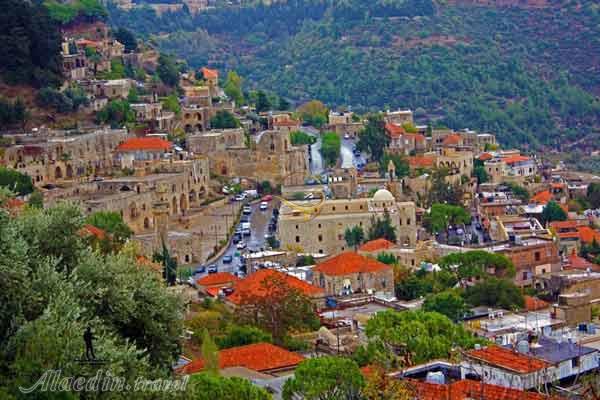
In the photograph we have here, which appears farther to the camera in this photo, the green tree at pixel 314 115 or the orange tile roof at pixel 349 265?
the green tree at pixel 314 115

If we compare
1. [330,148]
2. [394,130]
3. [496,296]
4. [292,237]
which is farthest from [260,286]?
[394,130]

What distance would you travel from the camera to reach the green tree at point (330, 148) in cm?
5872

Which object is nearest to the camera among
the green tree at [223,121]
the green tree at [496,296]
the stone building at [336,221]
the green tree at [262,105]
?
the green tree at [496,296]

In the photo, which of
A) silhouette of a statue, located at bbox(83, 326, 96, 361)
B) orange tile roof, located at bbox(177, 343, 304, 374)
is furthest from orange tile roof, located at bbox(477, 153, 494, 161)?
silhouette of a statue, located at bbox(83, 326, 96, 361)

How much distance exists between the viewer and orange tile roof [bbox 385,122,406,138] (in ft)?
202

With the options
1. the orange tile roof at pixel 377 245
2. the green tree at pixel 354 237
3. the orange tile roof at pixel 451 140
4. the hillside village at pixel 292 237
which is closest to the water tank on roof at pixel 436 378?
the hillside village at pixel 292 237

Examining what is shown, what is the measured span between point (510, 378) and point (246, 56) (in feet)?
369

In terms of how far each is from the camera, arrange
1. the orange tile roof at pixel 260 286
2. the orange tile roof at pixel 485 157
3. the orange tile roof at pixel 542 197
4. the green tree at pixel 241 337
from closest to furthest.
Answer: the green tree at pixel 241 337, the orange tile roof at pixel 260 286, the orange tile roof at pixel 542 197, the orange tile roof at pixel 485 157

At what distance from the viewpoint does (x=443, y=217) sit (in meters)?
49.3

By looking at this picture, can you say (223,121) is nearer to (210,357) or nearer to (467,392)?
(210,357)

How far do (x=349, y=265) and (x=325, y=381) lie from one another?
60.0 ft

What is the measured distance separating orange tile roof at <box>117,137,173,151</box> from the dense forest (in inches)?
1916

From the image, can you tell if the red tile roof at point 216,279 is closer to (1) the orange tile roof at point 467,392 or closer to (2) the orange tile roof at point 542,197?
(1) the orange tile roof at point 467,392

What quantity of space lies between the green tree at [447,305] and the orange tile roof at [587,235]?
56.9 feet
